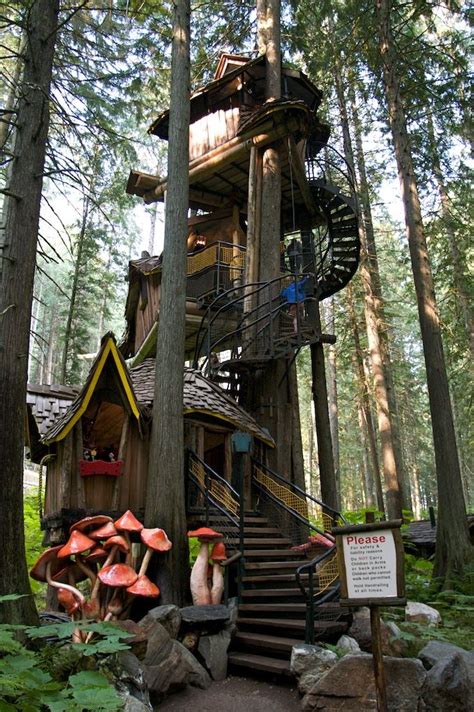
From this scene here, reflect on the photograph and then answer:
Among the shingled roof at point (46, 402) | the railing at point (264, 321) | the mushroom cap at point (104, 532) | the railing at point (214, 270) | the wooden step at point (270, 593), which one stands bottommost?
the wooden step at point (270, 593)

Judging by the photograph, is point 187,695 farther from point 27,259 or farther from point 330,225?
point 330,225

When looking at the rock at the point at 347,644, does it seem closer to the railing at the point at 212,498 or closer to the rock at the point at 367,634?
the rock at the point at 367,634

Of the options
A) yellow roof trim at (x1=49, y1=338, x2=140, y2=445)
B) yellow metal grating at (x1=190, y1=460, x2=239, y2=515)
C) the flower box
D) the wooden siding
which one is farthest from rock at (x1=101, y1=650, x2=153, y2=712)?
the wooden siding

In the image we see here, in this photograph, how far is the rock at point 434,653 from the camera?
539cm

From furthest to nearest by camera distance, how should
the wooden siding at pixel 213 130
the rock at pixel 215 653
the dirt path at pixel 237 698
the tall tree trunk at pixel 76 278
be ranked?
the tall tree trunk at pixel 76 278, the wooden siding at pixel 213 130, the rock at pixel 215 653, the dirt path at pixel 237 698

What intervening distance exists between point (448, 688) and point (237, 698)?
2374 mm

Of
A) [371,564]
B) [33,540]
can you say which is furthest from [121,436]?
[33,540]

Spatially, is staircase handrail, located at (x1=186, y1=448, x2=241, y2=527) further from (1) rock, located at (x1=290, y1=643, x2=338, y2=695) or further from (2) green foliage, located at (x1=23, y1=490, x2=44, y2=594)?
(2) green foliage, located at (x1=23, y1=490, x2=44, y2=594)

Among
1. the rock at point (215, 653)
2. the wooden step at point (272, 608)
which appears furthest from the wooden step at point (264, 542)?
the rock at point (215, 653)

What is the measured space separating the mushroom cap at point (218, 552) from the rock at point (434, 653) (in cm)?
302

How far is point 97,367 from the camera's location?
8547mm

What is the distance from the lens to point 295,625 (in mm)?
6793

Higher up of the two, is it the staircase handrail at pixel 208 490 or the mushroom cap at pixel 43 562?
the staircase handrail at pixel 208 490

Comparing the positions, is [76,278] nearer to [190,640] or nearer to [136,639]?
[190,640]
